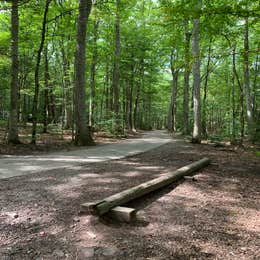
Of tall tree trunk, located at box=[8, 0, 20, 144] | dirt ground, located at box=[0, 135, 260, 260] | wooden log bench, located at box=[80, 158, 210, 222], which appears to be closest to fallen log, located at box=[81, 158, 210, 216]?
wooden log bench, located at box=[80, 158, 210, 222]

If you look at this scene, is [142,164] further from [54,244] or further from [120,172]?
[54,244]

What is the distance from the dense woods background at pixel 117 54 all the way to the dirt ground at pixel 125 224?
3914 mm

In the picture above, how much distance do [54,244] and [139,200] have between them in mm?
2018

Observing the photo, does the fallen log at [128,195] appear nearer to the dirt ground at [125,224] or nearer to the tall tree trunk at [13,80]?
the dirt ground at [125,224]

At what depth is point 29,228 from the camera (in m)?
3.54

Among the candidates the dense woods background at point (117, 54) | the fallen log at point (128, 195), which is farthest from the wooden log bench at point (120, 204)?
the dense woods background at point (117, 54)

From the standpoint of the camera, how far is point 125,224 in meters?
3.76

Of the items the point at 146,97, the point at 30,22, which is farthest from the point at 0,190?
the point at 146,97

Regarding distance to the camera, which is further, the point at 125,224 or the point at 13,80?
the point at 13,80

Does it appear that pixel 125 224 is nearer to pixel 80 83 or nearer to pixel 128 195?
pixel 128 195

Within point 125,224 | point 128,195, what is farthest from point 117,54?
point 125,224

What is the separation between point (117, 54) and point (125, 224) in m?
16.7

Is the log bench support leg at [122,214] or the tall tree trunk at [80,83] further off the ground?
the tall tree trunk at [80,83]

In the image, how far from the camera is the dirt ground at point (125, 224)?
308 cm
